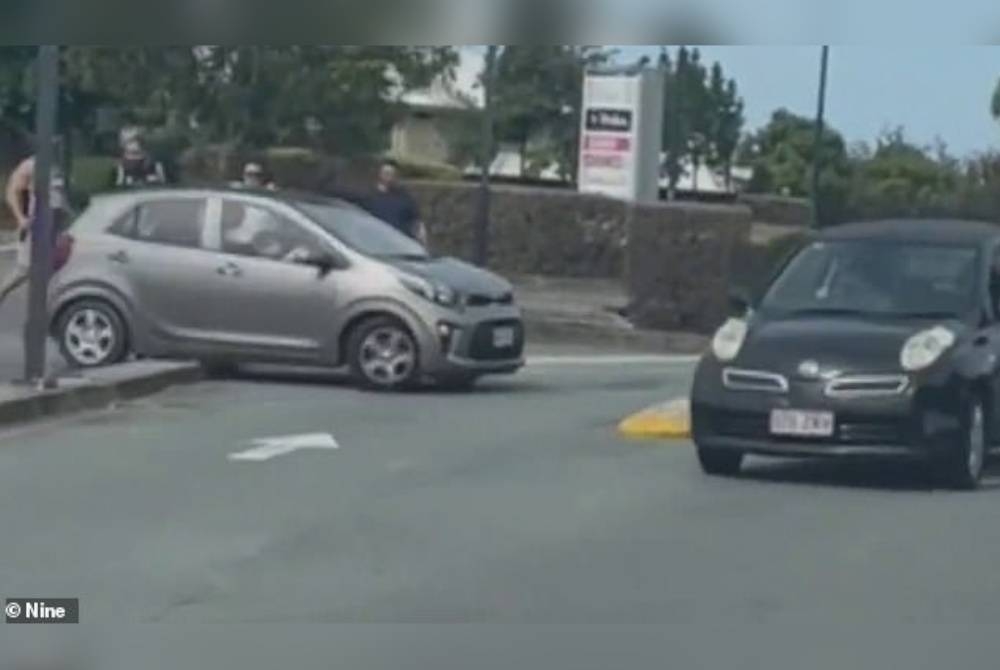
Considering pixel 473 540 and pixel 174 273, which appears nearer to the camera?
pixel 473 540

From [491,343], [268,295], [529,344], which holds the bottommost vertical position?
[529,344]

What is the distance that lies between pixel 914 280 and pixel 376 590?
5.58m

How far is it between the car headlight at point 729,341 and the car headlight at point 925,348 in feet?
2.96

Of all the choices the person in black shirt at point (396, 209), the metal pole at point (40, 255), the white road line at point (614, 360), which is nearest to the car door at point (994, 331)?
the metal pole at point (40, 255)

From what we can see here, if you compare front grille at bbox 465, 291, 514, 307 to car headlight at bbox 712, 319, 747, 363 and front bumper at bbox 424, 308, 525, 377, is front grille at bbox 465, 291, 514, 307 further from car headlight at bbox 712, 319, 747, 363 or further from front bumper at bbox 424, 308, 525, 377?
car headlight at bbox 712, 319, 747, 363

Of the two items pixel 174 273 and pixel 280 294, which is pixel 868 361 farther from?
pixel 174 273

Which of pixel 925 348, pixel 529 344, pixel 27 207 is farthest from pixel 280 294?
pixel 529 344

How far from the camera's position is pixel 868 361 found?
15047mm

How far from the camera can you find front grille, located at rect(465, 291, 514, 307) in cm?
2136

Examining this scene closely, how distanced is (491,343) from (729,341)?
6.04 metres

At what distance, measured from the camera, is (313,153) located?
130 feet

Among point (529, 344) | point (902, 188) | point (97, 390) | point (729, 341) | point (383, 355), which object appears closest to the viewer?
point (729, 341)

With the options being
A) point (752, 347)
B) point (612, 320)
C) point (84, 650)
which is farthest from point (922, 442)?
point (612, 320)

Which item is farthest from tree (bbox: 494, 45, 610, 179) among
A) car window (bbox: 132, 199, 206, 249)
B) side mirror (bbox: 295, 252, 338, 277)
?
side mirror (bbox: 295, 252, 338, 277)
